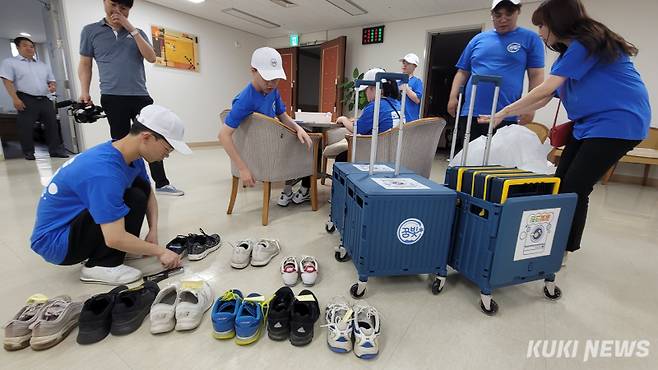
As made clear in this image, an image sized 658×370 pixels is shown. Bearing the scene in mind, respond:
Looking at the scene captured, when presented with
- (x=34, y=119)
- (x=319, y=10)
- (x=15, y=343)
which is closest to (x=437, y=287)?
(x=15, y=343)

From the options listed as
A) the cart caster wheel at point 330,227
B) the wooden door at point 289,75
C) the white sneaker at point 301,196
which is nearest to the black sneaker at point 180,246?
the cart caster wheel at point 330,227

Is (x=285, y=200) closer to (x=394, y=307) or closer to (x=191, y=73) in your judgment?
(x=394, y=307)

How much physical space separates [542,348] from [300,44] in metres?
7.39

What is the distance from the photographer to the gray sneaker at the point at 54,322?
959 mm

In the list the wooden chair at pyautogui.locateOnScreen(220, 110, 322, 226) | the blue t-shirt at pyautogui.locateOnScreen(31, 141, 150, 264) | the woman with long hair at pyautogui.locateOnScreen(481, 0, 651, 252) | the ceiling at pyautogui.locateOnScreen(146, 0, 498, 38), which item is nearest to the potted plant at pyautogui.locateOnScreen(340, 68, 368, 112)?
the ceiling at pyautogui.locateOnScreen(146, 0, 498, 38)

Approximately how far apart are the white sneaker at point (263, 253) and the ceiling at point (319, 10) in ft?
15.2

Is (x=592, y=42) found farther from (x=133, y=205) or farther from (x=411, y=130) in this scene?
(x=133, y=205)

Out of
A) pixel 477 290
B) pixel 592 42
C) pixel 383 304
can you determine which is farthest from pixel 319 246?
pixel 592 42

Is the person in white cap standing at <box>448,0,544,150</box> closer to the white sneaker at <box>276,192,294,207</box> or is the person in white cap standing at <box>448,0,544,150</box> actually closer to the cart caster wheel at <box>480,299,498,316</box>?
the cart caster wheel at <box>480,299,498,316</box>

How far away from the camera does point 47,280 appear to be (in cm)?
134

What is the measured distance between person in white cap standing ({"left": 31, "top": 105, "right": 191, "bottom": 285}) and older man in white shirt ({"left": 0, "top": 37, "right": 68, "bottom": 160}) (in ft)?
13.6

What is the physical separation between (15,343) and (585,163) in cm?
223

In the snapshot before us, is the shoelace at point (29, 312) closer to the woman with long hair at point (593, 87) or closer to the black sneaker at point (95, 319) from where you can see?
the black sneaker at point (95, 319)

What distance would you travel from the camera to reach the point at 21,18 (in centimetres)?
697
